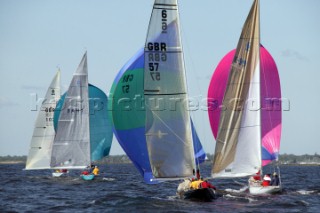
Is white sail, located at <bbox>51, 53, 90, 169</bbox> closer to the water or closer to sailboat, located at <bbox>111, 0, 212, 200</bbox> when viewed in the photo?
the water

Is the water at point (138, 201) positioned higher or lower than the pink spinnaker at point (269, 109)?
lower

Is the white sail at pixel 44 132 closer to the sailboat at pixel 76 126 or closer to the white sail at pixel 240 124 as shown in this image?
the sailboat at pixel 76 126

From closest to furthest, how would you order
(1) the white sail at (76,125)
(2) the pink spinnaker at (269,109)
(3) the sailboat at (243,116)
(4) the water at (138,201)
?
(4) the water at (138,201), (3) the sailboat at (243,116), (2) the pink spinnaker at (269,109), (1) the white sail at (76,125)

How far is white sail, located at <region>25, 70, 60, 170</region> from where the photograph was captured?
198ft

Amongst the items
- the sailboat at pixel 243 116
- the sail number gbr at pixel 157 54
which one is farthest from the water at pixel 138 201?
the sail number gbr at pixel 157 54

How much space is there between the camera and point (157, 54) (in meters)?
31.7

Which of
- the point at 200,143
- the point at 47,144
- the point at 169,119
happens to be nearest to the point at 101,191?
the point at 200,143

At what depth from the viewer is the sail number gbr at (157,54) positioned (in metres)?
31.5

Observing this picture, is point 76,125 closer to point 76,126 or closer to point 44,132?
point 76,126

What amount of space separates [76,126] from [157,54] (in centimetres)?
2187

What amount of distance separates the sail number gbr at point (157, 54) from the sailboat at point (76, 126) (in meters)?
20.9

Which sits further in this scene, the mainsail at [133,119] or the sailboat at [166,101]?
the mainsail at [133,119]

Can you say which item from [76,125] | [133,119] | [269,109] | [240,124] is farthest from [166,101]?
[76,125]

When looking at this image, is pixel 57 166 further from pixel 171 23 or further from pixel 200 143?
pixel 171 23
